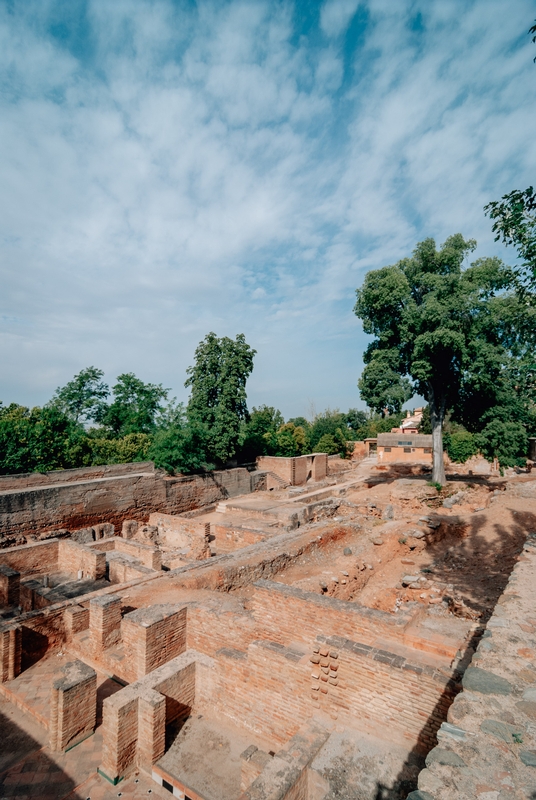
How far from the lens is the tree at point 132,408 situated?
29703mm

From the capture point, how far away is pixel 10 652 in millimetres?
6246

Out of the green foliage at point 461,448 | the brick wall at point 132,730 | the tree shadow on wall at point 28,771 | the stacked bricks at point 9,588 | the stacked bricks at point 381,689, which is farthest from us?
the green foliage at point 461,448

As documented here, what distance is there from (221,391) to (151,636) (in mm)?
16642

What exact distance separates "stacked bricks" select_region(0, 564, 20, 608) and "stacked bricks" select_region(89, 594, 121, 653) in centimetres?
336

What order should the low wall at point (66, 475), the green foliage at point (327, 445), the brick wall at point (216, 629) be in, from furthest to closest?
1. the green foliage at point (327, 445)
2. the low wall at point (66, 475)
3. the brick wall at point (216, 629)

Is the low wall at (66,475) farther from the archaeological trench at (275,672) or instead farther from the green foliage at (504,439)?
the green foliage at (504,439)

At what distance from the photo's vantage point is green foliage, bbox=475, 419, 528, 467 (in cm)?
1731

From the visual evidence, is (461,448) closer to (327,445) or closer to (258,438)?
(327,445)

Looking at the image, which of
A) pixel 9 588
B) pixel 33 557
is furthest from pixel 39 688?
pixel 33 557

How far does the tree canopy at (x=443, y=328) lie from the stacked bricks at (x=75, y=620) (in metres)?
14.9

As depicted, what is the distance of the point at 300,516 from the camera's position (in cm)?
1412

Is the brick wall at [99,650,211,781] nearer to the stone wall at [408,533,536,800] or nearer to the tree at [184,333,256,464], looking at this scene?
the stone wall at [408,533,536,800]

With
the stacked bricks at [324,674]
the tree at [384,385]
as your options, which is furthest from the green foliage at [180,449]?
the stacked bricks at [324,674]

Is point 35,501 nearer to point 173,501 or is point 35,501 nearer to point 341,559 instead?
point 173,501
